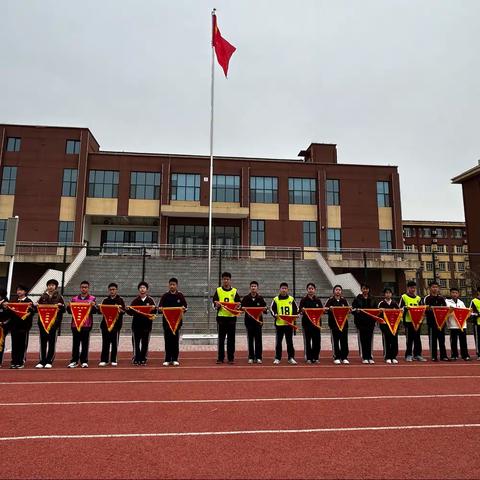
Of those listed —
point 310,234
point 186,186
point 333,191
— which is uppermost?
point 333,191

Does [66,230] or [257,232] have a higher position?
[257,232]

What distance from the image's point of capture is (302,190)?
4097 centimetres

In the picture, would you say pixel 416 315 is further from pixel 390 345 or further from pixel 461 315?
pixel 461 315

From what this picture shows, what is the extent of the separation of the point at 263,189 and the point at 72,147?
59.5ft

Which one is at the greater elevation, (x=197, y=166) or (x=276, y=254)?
(x=197, y=166)

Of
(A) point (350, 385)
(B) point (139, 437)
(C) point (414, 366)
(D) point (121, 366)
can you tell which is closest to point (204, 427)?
(B) point (139, 437)

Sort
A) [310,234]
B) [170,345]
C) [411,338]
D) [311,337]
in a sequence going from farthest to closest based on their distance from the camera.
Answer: [310,234]
[411,338]
[311,337]
[170,345]

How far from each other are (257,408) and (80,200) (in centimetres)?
3548

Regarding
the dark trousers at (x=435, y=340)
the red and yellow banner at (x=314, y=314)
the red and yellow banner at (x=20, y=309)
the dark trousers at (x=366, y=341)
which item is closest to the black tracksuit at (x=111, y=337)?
the red and yellow banner at (x=20, y=309)

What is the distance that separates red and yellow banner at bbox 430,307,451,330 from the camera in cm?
1084

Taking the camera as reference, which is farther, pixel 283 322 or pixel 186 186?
pixel 186 186

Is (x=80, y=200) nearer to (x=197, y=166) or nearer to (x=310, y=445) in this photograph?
(x=197, y=166)

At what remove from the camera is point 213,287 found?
20188 millimetres

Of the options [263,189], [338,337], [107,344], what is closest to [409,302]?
[338,337]
